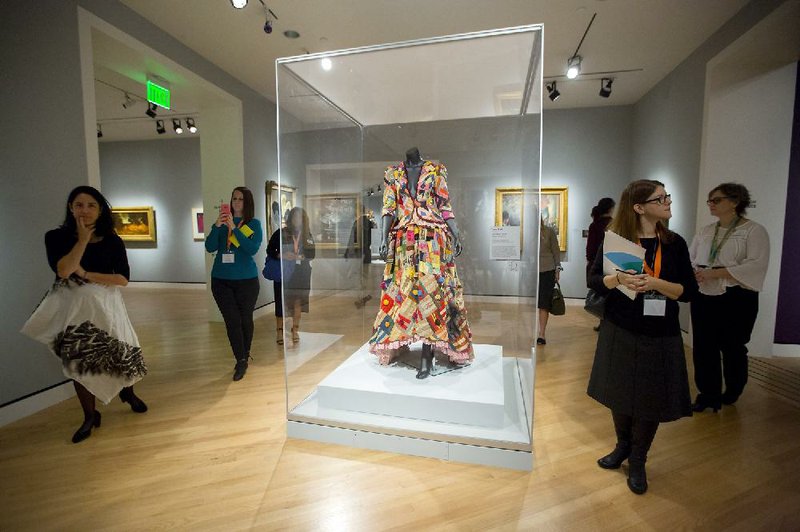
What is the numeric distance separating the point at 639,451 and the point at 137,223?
10.7 metres

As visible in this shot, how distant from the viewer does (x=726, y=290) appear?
2.95 meters

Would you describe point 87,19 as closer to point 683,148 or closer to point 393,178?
point 393,178

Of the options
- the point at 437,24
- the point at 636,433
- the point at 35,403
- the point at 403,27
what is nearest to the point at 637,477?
the point at 636,433

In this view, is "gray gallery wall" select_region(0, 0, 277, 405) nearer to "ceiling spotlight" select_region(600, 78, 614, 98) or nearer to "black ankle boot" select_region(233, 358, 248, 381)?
"black ankle boot" select_region(233, 358, 248, 381)

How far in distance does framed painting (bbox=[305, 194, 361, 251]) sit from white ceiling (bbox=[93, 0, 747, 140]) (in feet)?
2.64

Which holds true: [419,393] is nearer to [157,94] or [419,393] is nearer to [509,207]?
[509,207]

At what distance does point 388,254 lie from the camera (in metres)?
2.92

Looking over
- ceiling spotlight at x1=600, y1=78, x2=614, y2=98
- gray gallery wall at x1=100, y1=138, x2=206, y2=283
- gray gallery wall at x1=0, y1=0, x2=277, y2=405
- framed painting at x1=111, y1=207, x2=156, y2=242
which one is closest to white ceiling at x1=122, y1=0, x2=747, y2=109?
ceiling spotlight at x1=600, y1=78, x2=614, y2=98

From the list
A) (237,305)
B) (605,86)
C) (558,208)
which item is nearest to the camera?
(237,305)

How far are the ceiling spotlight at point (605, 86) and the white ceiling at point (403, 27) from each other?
0.93ft

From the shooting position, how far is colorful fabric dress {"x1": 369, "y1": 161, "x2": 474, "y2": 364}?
9.09ft

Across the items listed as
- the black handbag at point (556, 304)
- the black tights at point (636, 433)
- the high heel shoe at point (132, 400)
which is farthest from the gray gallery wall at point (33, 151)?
the black handbag at point (556, 304)

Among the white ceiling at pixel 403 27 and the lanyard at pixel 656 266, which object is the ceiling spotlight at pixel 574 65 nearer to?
the white ceiling at pixel 403 27

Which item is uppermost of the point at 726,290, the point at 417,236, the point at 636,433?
the point at 417,236
